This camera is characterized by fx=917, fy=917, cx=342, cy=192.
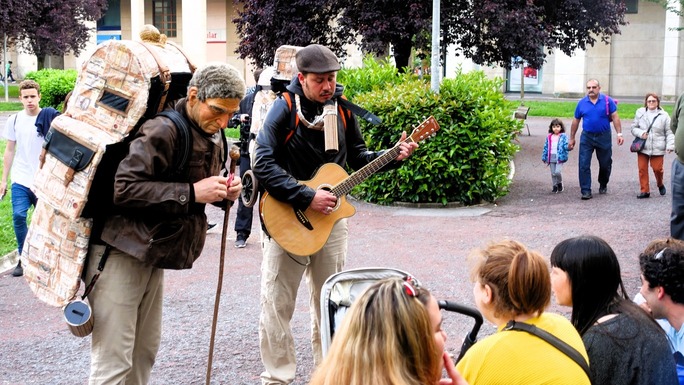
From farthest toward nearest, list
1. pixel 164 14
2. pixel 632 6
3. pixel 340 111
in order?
pixel 164 14 < pixel 632 6 < pixel 340 111

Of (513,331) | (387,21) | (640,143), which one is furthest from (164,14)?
(513,331)

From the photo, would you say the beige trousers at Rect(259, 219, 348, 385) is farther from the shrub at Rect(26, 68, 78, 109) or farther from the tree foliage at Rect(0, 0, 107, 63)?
the tree foliage at Rect(0, 0, 107, 63)

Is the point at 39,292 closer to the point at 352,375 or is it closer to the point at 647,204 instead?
→ the point at 352,375

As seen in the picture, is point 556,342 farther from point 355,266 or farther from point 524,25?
point 524,25

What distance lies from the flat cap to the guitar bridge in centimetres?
86

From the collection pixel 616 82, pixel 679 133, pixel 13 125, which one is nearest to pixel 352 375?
pixel 679 133

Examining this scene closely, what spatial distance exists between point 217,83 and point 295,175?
1.32 m

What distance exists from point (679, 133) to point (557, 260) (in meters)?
4.87

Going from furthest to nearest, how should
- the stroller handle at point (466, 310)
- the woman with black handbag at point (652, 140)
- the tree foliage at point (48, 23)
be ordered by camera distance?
the tree foliage at point (48, 23)
the woman with black handbag at point (652, 140)
the stroller handle at point (466, 310)

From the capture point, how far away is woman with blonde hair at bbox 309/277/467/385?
8.91 feet

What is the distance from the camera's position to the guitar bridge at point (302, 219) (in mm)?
5605

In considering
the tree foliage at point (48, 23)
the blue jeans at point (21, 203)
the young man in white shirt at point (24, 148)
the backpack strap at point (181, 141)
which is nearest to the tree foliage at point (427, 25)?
the young man in white shirt at point (24, 148)

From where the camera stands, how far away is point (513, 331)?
3602 millimetres

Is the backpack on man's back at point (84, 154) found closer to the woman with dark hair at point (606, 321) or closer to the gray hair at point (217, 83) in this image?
the gray hair at point (217, 83)
